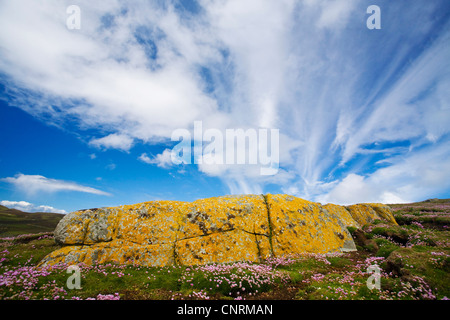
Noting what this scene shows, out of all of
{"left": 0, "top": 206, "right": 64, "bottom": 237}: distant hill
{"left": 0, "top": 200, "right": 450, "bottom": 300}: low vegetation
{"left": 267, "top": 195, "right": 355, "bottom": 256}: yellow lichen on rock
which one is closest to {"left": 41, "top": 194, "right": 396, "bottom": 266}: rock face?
{"left": 267, "top": 195, "right": 355, "bottom": 256}: yellow lichen on rock

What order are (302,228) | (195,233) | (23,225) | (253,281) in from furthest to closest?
(23,225), (302,228), (195,233), (253,281)

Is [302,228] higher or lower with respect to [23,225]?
higher

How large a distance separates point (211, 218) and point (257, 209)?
3.34m

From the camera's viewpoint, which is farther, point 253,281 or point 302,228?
point 302,228

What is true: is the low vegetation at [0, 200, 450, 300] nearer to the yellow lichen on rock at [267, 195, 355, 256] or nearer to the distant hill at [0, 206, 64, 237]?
the yellow lichen on rock at [267, 195, 355, 256]

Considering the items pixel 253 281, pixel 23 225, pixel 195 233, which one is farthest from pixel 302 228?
pixel 23 225

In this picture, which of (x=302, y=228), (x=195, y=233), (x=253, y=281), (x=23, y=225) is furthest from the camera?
(x=23, y=225)

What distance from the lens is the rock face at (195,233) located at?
36.4 feet

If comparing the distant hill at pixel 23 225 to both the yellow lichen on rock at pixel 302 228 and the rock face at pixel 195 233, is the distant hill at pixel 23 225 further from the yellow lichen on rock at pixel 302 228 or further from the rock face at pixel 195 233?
the yellow lichen on rock at pixel 302 228

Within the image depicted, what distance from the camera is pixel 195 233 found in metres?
12.1

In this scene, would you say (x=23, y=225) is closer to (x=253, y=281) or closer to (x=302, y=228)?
(x=253, y=281)

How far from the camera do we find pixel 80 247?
450 inches

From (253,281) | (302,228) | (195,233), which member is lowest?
(253,281)
